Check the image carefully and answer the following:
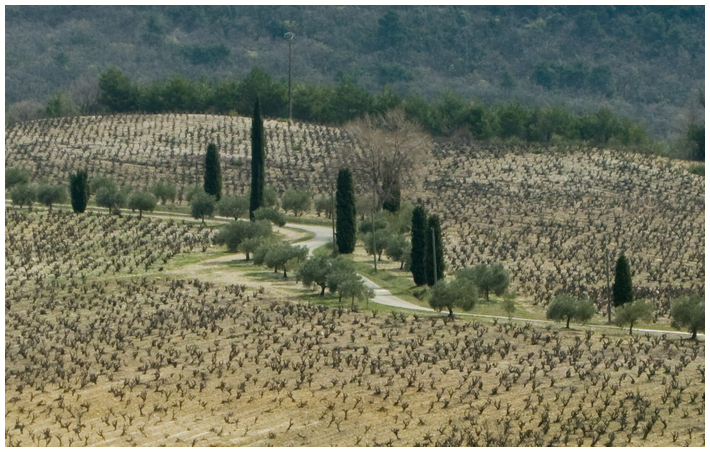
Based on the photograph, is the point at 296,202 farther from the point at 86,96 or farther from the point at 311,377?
the point at 86,96

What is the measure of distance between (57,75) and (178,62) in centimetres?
2136

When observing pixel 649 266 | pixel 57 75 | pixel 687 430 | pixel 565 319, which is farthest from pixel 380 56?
pixel 687 430

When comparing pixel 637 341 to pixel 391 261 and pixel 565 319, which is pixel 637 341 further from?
pixel 391 261

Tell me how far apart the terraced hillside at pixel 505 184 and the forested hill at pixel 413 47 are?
67.1m

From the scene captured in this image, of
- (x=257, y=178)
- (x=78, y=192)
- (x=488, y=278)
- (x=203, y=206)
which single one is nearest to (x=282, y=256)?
(x=488, y=278)

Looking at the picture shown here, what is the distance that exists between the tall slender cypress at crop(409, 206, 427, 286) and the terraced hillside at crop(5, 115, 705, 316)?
3940 millimetres

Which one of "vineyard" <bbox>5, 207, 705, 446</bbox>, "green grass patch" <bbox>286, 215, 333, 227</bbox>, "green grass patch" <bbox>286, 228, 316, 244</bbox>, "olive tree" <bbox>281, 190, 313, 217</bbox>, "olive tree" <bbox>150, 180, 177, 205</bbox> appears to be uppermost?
"olive tree" <bbox>150, 180, 177, 205</bbox>

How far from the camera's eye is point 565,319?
36.0 metres

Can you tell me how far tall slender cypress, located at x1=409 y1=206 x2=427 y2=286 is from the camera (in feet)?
138

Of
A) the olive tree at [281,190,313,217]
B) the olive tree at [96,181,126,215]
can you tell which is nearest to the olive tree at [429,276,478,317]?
the olive tree at [96,181,126,215]

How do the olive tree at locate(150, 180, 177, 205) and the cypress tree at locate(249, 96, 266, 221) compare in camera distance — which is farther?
the olive tree at locate(150, 180, 177, 205)

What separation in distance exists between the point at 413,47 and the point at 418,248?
13831cm

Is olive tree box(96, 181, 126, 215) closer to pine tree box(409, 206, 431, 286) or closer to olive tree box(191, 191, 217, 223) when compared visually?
olive tree box(191, 191, 217, 223)

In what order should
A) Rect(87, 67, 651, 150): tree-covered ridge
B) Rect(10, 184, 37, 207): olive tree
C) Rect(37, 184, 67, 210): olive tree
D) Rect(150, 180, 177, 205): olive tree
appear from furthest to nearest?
1. Rect(87, 67, 651, 150): tree-covered ridge
2. Rect(150, 180, 177, 205): olive tree
3. Rect(37, 184, 67, 210): olive tree
4. Rect(10, 184, 37, 207): olive tree
